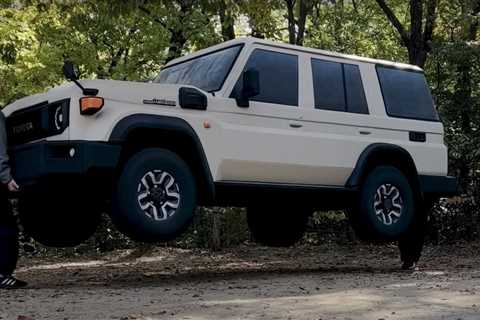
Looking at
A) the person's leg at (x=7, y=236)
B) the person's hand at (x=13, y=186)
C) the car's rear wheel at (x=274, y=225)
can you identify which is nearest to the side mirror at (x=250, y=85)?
the person's hand at (x=13, y=186)

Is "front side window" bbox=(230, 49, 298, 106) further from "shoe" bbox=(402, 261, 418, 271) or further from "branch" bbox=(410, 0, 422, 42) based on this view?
"branch" bbox=(410, 0, 422, 42)

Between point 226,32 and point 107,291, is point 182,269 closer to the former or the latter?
point 107,291

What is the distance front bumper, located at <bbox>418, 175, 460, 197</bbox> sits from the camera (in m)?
8.70

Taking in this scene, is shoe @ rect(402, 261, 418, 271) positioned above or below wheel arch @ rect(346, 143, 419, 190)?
below

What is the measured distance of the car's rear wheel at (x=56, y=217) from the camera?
751 cm

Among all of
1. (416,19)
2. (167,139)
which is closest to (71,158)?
(167,139)

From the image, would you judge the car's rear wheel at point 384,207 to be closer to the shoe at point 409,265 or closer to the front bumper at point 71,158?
the shoe at point 409,265

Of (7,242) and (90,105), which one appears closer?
(90,105)

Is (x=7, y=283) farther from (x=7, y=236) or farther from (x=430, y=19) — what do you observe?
(x=430, y=19)

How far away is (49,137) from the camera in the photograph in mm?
6340

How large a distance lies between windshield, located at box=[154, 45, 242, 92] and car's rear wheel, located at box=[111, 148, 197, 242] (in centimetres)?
105

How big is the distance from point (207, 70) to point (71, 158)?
2.01 metres

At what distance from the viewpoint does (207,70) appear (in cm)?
752

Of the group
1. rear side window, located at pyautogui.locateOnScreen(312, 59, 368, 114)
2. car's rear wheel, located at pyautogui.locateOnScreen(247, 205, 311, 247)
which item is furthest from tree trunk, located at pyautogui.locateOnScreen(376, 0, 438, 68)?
rear side window, located at pyautogui.locateOnScreen(312, 59, 368, 114)
